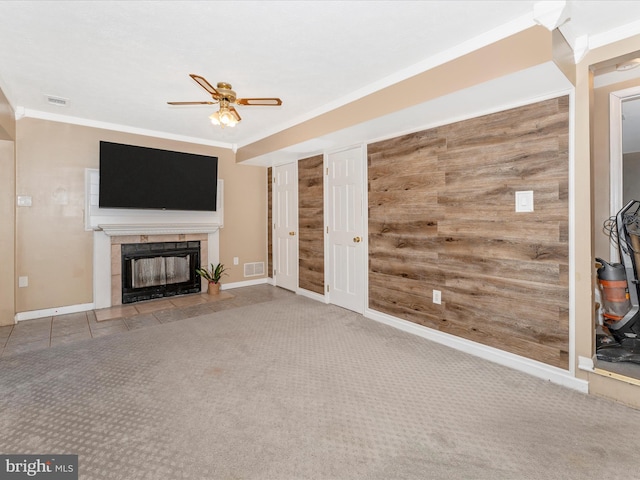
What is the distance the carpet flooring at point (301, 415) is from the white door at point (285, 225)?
2.29m

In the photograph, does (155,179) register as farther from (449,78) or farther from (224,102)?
(449,78)

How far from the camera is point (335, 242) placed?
434 centimetres

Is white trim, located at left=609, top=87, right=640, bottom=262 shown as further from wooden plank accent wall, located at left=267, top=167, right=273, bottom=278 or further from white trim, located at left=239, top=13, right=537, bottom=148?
wooden plank accent wall, located at left=267, top=167, right=273, bottom=278

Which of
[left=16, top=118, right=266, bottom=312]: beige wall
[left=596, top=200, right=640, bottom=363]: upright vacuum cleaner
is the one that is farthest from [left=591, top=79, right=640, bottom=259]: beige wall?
[left=16, top=118, right=266, bottom=312]: beige wall

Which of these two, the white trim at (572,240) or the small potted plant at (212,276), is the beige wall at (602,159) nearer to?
the white trim at (572,240)

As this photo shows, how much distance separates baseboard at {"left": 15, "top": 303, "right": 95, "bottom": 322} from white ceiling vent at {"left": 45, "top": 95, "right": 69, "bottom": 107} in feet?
8.12

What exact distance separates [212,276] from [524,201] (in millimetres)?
4408

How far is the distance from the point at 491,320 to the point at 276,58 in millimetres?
2861

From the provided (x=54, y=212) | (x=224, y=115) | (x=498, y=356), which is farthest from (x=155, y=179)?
(x=498, y=356)

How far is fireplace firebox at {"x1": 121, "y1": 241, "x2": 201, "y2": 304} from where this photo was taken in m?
4.43

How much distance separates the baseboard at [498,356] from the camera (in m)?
2.27

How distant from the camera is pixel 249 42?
2.26 metres

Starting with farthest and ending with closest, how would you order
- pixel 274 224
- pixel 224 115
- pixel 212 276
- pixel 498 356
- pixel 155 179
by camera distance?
pixel 274 224, pixel 212 276, pixel 155 179, pixel 224 115, pixel 498 356

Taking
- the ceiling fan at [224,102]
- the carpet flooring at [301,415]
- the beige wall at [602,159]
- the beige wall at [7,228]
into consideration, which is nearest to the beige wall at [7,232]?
the beige wall at [7,228]
